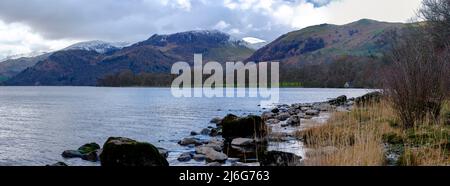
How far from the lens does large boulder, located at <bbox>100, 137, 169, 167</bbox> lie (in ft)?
50.3

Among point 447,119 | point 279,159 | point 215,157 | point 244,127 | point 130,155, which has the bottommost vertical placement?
point 215,157

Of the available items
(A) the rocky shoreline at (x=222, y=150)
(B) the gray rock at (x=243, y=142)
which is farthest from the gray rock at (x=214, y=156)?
(B) the gray rock at (x=243, y=142)

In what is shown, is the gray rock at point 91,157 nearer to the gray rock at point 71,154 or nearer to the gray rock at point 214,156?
the gray rock at point 71,154

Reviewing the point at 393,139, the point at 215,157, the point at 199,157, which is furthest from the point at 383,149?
the point at 199,157

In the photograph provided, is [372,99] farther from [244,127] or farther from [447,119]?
[447,119]

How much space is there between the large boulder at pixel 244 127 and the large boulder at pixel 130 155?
9.02m

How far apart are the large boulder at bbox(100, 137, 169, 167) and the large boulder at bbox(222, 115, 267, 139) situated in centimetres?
902

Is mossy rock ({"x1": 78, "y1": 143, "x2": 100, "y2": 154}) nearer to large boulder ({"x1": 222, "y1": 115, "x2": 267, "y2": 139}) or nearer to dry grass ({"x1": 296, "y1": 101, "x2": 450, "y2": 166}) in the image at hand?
large boulder ({"x1": 222, "y1": 115, "x2": 267, "y2": 139})

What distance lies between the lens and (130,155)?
15.4 m

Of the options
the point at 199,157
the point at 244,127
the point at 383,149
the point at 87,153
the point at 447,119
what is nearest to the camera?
the point at 383,149

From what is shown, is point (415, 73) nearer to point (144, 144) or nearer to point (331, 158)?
point (331, 158)

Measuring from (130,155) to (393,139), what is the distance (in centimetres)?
942
